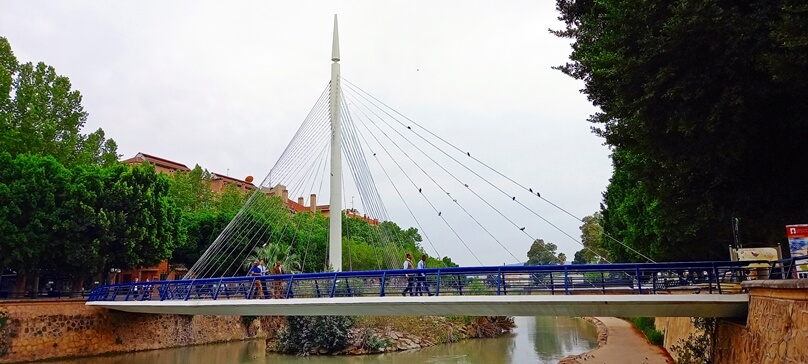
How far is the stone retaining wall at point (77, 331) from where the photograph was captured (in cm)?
2095

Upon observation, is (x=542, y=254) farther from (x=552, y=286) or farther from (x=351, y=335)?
(x=552, y=286)

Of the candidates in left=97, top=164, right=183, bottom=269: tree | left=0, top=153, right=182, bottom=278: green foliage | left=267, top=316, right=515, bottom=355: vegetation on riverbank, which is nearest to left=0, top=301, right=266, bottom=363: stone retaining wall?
left=0, top=153, right=182, bottom=278: green foliage

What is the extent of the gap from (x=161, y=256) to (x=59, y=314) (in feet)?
16.7

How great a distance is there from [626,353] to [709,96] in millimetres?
13661

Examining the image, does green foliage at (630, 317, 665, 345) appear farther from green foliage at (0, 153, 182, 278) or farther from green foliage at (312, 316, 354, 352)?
green foliage at (0, 153, 182, 278)

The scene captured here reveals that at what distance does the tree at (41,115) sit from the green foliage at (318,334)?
14.5 m

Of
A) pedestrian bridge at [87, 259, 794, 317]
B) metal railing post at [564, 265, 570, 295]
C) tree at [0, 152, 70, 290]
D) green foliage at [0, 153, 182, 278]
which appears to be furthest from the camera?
green foliage at [0, 153, 182, 278]

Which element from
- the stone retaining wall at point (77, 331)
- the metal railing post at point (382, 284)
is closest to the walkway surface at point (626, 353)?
the metal railing post at point (382, 284)

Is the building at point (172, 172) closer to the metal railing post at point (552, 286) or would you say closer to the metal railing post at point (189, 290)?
the metal railing post at point (189, 290)

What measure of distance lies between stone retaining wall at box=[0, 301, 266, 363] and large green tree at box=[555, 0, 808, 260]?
2121 centimetres

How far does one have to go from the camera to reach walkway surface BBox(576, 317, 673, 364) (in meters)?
17.8

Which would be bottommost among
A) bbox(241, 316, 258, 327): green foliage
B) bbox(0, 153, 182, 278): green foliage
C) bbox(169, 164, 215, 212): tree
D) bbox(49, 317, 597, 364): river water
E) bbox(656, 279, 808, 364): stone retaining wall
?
bbox(49, 317, 597, 364): river water

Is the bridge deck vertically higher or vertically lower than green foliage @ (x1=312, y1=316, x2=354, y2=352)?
higher

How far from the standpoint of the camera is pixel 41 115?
2772cm
